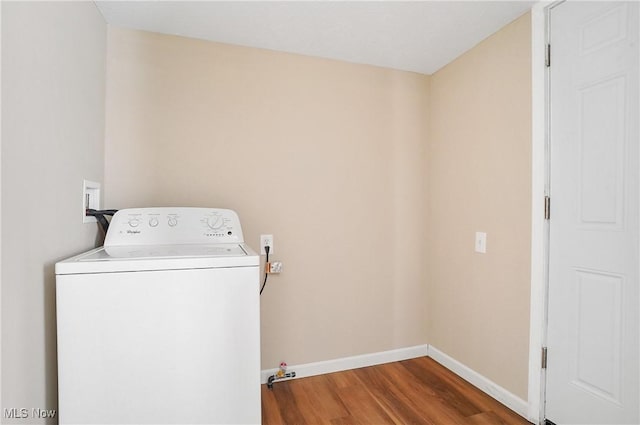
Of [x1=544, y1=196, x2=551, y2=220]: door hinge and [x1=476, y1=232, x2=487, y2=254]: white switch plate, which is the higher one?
[x1=544, y1=196, x2=551, y2=220]: door hinge

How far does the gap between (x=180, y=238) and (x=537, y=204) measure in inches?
69.3

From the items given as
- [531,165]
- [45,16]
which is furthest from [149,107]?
Result: [531,165]

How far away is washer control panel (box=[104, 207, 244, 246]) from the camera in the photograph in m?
1.56

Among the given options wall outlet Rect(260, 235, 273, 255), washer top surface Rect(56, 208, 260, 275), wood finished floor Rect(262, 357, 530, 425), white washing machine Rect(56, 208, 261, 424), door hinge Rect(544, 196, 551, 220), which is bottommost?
wood finished floor Rect(262, 357, 530, 425)

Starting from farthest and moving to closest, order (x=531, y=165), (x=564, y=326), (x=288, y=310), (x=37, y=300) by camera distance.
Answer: (x=288, y=310)
(x=531, y=165)
(x=564, y=326)
(x=37, y=300)

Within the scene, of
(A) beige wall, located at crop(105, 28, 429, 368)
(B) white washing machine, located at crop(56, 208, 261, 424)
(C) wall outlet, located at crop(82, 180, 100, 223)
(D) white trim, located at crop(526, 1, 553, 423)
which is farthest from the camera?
(A) beige wall, located at crop(105, 28, 429, 368)

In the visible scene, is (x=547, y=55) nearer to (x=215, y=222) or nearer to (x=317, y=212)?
(x=317, y=212)

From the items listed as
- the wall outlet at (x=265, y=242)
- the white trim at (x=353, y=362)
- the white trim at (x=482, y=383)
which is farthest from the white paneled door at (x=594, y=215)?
the wall outlet at (x=265, y=242)

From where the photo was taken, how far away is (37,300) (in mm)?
1065

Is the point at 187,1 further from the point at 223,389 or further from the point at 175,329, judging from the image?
the point at 223,389

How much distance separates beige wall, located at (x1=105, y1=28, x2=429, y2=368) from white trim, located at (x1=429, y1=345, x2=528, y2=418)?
0.18m

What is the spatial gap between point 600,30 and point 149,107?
2188 mm

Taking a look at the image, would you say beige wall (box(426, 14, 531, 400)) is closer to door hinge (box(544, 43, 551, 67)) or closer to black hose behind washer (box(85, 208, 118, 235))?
door hinge (box(544, 43, 551, 67))

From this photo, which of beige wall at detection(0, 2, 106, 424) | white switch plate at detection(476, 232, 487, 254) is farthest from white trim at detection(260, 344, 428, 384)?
beige wall at detection(0, 2, 106, 424)
